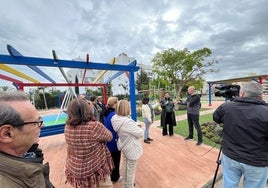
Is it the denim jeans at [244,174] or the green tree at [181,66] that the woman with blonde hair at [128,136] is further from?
the green tree at [181,66]

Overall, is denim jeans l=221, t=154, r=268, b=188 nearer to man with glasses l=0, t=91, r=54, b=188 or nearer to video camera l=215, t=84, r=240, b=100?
video camera l=215, t=84, r=240, b=100

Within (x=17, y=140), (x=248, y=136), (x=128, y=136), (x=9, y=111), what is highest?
(x=9, y=111)

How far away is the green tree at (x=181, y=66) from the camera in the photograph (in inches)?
824

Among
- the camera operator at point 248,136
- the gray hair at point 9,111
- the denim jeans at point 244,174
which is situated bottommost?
the denim jeans at point 244,174

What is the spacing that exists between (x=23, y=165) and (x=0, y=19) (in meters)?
4.23

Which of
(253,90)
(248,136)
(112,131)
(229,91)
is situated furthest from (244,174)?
(112,131)

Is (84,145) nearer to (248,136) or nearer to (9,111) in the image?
(9,111)

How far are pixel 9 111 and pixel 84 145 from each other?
3.89ft

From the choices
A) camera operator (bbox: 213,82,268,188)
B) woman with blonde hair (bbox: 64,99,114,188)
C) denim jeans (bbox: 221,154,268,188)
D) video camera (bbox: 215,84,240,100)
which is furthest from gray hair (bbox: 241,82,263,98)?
woman with blonde hair (bbox: 64,99,114,188)

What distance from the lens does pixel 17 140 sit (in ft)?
2.47

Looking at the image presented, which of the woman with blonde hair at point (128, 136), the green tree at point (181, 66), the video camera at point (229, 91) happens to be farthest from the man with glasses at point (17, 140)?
the green tree at point (181, 66)

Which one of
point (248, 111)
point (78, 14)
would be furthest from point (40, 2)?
point (248, 111)

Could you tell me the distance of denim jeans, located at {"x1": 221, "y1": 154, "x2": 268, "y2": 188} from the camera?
1709 mm

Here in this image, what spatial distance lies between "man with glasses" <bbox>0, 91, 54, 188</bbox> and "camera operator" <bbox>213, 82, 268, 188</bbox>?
193cm
